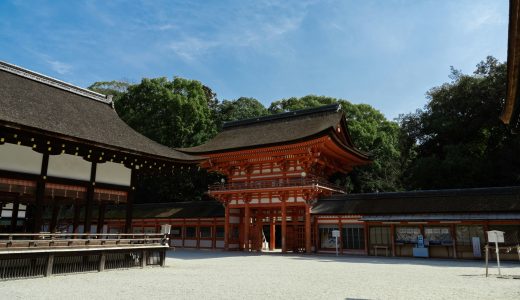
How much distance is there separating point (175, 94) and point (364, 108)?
22.8 metres

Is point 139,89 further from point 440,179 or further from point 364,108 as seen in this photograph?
point 440,179

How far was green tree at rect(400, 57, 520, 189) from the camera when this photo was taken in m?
28.7

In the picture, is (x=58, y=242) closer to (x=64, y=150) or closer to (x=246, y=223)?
(x=64, y=150)

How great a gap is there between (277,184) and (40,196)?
15.6 meters

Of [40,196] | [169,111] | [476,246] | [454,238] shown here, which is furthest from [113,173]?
[169,111]

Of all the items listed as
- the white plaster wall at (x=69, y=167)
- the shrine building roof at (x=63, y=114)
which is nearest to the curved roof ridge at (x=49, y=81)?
the shrine building roof at (x=63, y=114)

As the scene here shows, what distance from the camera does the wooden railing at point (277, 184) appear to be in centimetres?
2484

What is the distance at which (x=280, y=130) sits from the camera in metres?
29.1

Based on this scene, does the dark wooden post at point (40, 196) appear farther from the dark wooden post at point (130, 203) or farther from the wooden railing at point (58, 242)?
the dark wooden post at point (130, 203)

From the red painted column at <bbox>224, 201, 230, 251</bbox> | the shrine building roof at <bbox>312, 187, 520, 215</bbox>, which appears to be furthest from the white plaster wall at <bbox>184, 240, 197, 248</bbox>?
the shrine building roof at <bbox>312, 187, 520, 215</bbox>

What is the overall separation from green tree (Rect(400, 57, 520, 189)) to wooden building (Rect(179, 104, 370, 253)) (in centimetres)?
643

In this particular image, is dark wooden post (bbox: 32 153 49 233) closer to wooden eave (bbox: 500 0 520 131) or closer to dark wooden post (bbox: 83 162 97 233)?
dark wooden post (bbox: 83 162 97 233)

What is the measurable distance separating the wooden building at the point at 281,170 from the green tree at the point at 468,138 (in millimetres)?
6427

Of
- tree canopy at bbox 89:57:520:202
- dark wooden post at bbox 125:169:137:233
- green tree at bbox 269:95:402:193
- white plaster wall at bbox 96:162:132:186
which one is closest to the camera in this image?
white plaster wall at bbox 96:162:132:186
